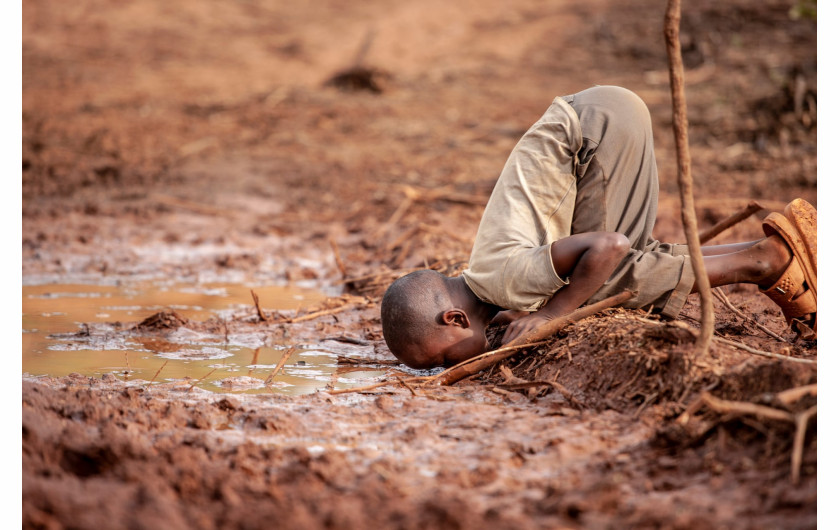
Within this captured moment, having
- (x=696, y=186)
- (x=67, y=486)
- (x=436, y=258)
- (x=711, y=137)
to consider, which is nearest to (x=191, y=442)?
(x=67, y=486)

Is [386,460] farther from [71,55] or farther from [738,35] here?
[71,55]

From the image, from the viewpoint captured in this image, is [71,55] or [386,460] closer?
[386,460]

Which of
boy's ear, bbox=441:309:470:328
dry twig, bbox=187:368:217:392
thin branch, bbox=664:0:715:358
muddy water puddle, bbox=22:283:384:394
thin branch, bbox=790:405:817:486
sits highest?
thin branch, bbox=664:0:715:358

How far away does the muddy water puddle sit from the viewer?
3.64 meters

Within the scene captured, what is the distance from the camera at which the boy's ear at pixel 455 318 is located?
11.3 ft

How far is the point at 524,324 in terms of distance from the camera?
3502 mm

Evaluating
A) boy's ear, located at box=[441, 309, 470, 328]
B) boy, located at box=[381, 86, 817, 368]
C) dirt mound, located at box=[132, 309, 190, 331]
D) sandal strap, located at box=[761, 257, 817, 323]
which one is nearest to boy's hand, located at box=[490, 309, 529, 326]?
boy, located at box=[381, 86, 817, 368]

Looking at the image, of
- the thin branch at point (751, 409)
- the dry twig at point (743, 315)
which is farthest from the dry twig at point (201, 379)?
the dry twig at point (743, 315)

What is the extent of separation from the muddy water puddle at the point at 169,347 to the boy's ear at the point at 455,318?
46 cm

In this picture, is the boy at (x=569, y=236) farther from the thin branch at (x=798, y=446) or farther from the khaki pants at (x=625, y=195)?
the thin branch at (x=798, y=446)

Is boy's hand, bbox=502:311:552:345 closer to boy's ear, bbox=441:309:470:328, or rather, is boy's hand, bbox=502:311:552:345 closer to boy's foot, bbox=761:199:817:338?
boy's ear, bbox=441:309:470:328

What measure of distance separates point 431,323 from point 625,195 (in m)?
1.05

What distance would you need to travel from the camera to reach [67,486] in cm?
210

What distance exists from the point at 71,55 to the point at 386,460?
41.3 ft
